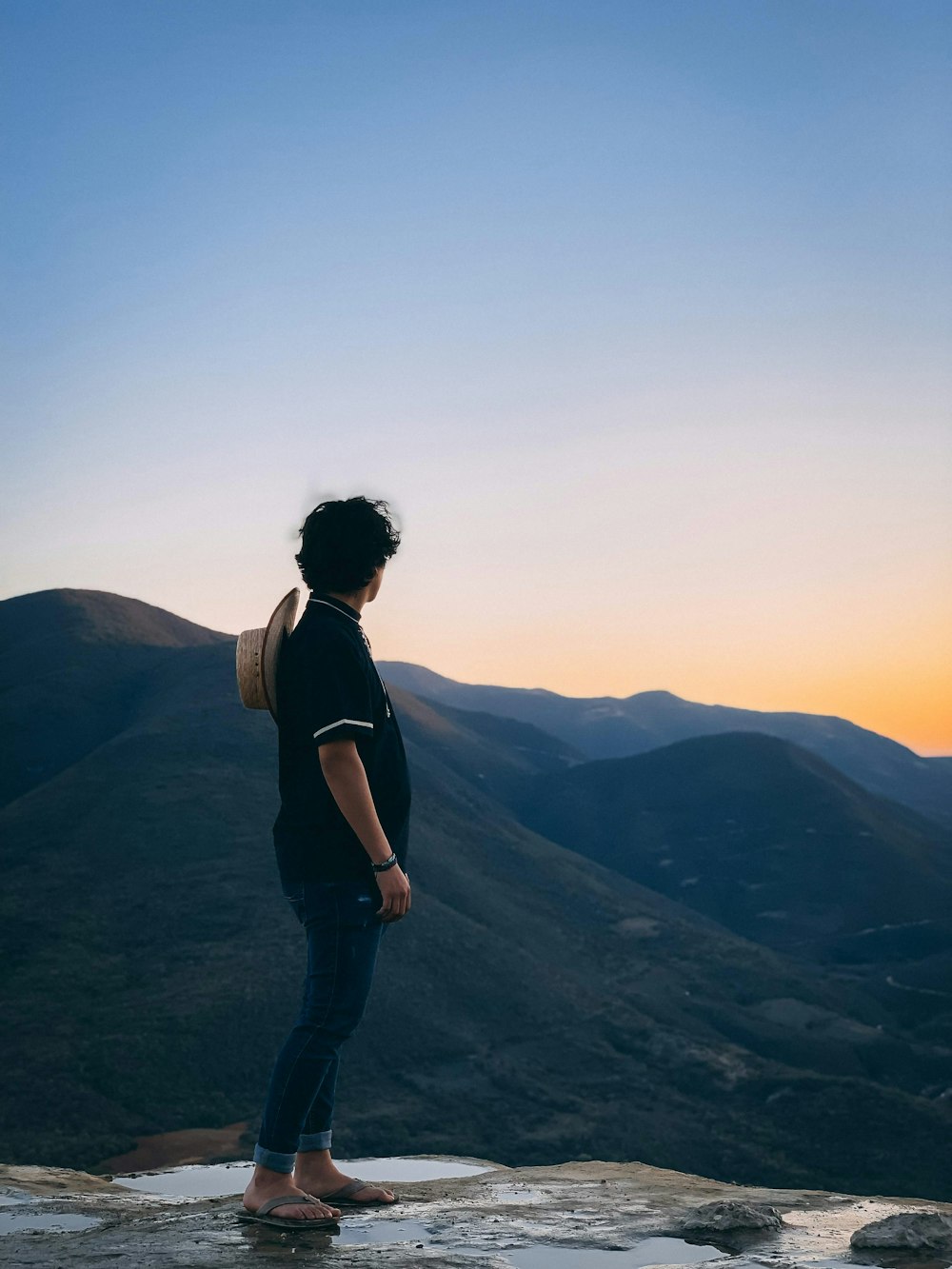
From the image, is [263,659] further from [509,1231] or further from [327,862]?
[509,1231]

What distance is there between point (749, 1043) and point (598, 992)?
13.2ft

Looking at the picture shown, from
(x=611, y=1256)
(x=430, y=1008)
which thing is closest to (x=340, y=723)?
(x=611, y=1256)

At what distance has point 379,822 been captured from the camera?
341cm

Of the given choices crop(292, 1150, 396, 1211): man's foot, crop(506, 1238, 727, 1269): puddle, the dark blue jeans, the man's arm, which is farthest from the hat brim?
crop(506, 1238, 727, 1269): puddle

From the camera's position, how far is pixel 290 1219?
126 inches

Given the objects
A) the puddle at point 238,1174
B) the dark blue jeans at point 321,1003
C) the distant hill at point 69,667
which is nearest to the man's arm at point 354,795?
the dark blue jeans at point 321,1003

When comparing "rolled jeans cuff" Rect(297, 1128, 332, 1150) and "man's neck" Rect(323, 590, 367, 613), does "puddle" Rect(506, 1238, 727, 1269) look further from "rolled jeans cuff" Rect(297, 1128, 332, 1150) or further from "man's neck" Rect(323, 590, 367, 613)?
"man's neck" Rect(323, 590, 367, 613)

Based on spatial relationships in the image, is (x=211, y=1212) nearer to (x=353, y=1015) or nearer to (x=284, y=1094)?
(x=284, y=1094)

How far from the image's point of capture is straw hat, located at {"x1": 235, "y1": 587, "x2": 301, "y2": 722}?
3.48 m

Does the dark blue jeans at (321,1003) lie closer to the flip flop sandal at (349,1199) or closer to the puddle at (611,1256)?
the flip flop sandal at (349,1199)

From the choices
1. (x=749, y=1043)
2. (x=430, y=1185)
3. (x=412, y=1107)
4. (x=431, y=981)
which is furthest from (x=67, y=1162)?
(x=749, y=1043)

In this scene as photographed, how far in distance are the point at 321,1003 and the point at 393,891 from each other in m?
0.41

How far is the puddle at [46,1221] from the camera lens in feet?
11.2

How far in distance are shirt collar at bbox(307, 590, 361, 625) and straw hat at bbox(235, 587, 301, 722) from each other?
0.10 meters
